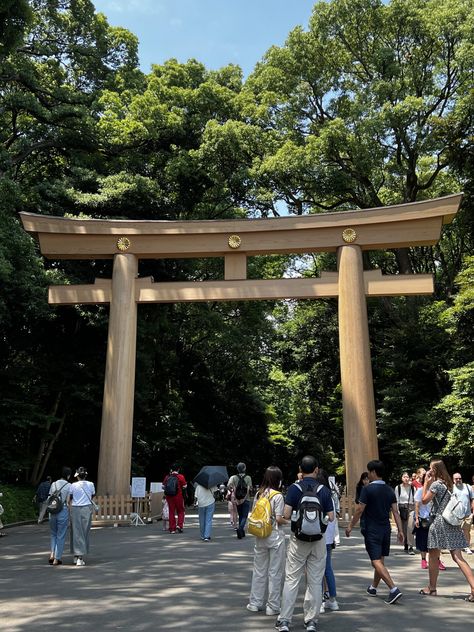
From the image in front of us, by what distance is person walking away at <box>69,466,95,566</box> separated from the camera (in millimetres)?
8961

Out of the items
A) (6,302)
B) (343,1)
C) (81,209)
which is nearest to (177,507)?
(6,302)

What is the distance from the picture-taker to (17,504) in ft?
53.9

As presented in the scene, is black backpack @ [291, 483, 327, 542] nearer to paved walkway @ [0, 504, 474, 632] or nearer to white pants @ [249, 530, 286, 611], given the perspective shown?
white pants @ [249, 530, 286, 611]

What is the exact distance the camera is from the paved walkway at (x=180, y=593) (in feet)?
17.8

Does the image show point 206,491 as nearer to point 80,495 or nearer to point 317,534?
point 80,495

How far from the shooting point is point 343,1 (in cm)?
2391

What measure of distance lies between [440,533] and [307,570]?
191cm

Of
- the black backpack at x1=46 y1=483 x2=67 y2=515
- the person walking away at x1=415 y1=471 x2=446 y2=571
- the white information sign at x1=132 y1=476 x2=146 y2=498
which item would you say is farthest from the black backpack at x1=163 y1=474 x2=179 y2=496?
the person walking away at x1=415 y1=471 x2=446 y2=571

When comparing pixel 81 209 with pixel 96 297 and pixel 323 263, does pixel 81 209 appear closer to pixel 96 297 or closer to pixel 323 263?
pixel 96 297

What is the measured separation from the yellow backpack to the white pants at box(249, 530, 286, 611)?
0.48 feet

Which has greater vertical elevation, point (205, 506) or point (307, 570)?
point (205, 506)

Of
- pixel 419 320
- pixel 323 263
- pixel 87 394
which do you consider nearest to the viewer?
pixel 87 394

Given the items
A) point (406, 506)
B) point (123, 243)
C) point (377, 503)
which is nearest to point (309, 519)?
point (377, 503)

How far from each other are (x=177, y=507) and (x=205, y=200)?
51.0 ft
